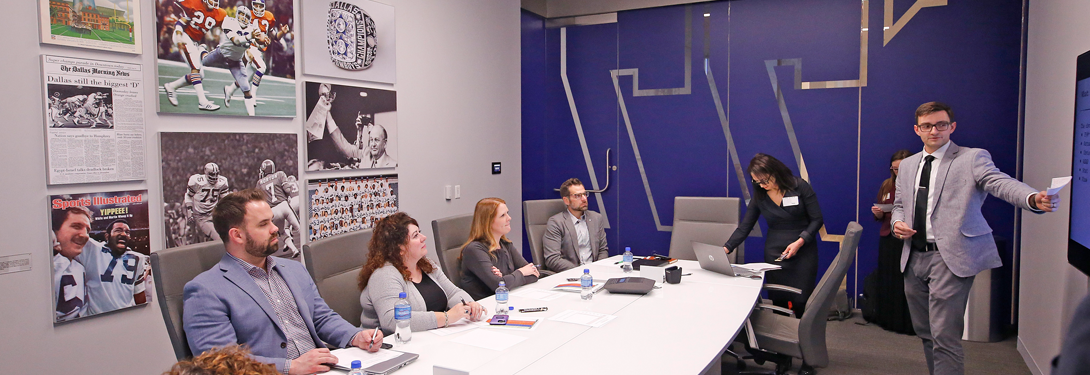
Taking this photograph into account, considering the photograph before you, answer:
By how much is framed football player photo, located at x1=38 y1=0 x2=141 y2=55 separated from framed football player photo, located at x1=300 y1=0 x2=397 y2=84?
103 centimetres

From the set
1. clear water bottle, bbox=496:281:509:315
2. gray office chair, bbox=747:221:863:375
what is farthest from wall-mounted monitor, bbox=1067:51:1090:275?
clear water bottle, bbox=496:281:509:315

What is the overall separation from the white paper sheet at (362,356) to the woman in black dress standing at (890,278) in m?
4.01

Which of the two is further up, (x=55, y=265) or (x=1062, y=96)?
(x=1062, y=96)

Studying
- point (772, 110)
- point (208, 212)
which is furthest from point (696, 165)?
point (208, 212)

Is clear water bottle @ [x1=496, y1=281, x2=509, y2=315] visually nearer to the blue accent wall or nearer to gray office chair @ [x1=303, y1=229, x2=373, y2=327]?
gray office chair @ [x1=303, y1=229, x2=373, y2=327]

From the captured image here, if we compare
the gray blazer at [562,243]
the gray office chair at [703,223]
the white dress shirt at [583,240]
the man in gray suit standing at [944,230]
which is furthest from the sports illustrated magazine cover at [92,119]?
the man in gray suit standing at [944,230]

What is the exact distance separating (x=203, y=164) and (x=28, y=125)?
2.56 ft

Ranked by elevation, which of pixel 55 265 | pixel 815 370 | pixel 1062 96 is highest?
pixel 1062 96

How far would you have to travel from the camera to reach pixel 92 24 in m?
2.87

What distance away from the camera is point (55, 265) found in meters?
2.81

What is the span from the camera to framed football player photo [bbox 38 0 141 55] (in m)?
2.74

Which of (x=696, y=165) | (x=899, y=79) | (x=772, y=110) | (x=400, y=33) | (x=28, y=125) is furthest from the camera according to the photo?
(x=696, y=165)

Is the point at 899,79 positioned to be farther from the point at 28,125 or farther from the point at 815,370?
the point at 28,125

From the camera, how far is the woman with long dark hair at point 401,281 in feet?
8.76
